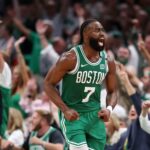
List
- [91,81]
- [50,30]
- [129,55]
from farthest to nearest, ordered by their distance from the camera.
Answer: [50,30] → [129,55] → [91,81]

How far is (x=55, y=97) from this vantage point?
7.79 metres

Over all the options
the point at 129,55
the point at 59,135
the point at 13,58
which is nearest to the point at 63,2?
the point at 13,58

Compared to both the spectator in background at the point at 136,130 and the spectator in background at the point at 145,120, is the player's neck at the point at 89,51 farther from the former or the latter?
the spectator in background at the point at 136,130

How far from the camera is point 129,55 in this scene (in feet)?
38.7

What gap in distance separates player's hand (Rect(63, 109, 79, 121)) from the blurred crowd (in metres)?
0.80

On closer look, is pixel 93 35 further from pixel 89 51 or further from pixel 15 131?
pixel 15 131

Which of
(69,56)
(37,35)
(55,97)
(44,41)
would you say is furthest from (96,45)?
(37,35)

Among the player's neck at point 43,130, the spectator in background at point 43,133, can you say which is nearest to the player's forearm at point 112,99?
the spectator in background at point 43,133

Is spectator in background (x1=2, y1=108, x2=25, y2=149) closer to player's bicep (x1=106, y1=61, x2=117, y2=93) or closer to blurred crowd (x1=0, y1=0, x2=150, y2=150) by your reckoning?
blurred crowd (x1=0, y1=0, x2=150, y2=150)

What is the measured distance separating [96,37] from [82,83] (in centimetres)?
46

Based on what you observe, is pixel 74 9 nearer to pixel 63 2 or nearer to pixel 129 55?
pixel 63 2

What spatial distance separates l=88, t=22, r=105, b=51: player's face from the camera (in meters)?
7.79

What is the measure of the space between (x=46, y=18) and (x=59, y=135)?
16.7ft

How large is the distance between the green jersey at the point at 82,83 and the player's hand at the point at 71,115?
0.21m
